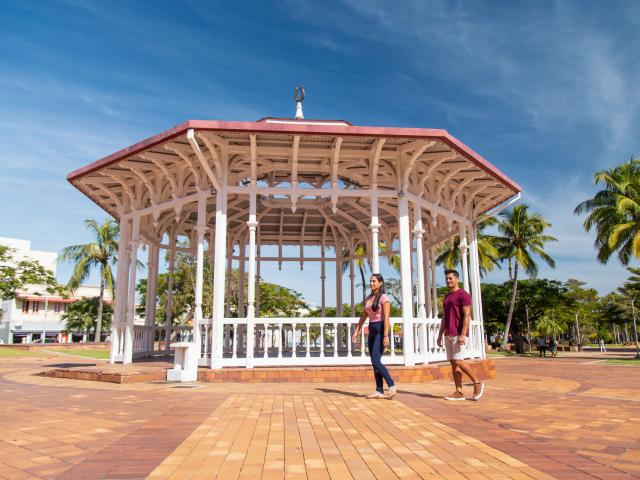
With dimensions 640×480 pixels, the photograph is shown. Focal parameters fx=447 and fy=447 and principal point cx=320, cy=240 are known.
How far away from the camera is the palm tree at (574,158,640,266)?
87.2ft

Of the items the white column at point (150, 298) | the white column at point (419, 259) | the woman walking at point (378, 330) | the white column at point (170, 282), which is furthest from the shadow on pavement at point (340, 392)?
the white column at point (170, 282)

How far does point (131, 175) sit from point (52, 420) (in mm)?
7171

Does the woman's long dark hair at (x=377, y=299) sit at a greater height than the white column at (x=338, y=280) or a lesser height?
lesser

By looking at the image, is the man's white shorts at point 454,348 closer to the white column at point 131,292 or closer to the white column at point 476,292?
the white column at point 476,292

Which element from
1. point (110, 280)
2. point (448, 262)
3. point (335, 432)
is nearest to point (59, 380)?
point (335, 432)

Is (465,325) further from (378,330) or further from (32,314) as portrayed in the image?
(32,314)

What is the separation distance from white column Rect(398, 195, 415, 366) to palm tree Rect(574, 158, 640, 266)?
73.4 ft

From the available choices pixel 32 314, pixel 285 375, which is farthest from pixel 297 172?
pixel 32 314

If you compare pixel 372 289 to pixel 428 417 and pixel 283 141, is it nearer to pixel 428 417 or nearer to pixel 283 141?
pixel 428 417

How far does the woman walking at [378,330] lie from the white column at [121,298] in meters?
7.27

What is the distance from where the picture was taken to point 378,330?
6.23m

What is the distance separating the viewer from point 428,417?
16.0ft

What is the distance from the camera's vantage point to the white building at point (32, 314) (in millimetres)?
52906

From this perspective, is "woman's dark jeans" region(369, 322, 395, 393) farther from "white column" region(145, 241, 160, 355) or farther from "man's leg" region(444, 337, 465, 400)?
"white column" region(145, 241, 160, 355)
